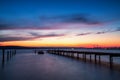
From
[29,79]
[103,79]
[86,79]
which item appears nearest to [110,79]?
[103,79]

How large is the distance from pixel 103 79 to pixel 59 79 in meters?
3.76

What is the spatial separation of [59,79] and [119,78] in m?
5.31

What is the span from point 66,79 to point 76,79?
850 mm

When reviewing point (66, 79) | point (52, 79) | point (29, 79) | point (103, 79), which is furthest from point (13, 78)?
point (103, 79)

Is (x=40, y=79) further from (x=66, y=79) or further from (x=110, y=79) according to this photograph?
(x=110, y=79)

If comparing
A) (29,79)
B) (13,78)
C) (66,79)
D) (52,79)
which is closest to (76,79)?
(66,79)

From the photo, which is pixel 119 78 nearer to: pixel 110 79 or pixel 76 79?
pixel 110 79

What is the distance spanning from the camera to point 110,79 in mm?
15000

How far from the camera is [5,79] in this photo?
49.1 ft

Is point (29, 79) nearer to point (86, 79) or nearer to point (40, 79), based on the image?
point (40, 79)

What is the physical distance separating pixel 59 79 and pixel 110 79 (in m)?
4.42

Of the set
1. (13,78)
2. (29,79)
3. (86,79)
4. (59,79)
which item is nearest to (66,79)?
(59,79)

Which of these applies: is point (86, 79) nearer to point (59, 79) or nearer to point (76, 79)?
point (76, 79)

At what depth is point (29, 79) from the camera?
14719 millimetres
